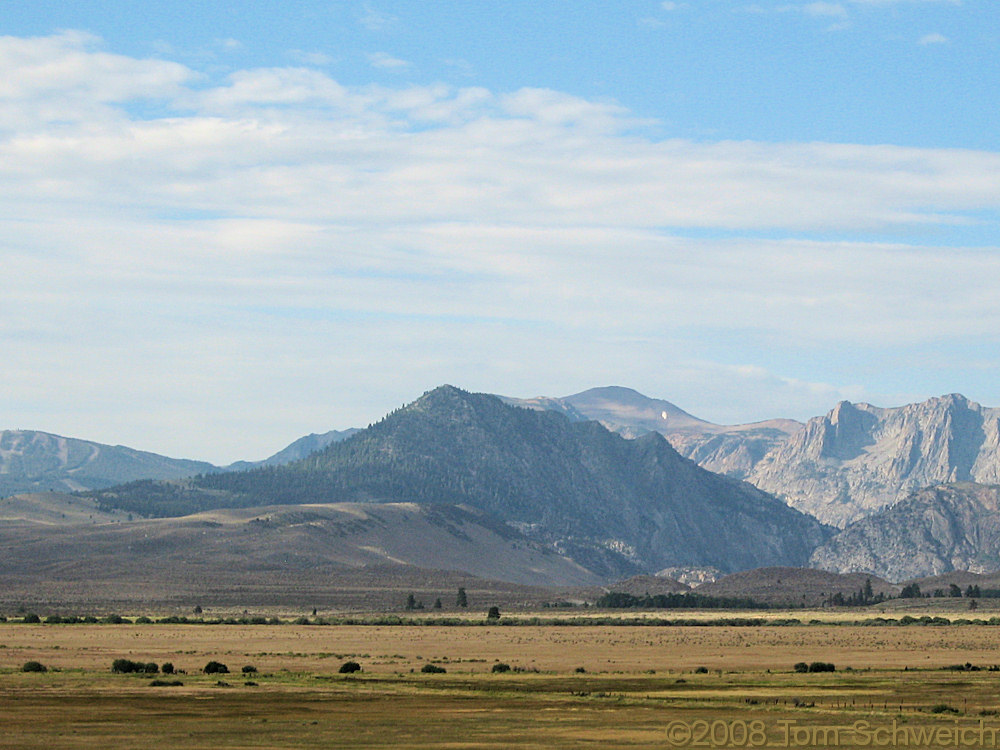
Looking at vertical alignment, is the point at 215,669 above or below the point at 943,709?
below

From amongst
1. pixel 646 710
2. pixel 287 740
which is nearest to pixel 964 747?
pixel 646 710

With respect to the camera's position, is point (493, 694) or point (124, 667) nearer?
point (493, 694)

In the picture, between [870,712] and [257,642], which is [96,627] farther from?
[870,712]

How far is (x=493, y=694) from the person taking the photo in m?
84.1

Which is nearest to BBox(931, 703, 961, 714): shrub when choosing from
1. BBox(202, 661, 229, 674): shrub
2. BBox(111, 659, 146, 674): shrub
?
BBox(202, 661, 229, 674): shrub

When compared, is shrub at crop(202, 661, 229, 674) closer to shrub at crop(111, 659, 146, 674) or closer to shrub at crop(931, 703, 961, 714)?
shrub at crop(111, 659, 146, 674)

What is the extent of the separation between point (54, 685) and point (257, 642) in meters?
59.4

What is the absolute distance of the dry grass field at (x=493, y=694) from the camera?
63.6m

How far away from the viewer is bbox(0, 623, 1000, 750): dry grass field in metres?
63.6

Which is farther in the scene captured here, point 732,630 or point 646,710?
point 732,630

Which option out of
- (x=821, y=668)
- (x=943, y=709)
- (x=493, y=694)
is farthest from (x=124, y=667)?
(x=943, y=709)

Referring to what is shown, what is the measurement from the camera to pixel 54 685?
8731 cm

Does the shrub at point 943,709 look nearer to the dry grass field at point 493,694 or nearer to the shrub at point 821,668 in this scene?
the dry grass field at point 493,694

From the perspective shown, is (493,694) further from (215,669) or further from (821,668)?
(821,668)
